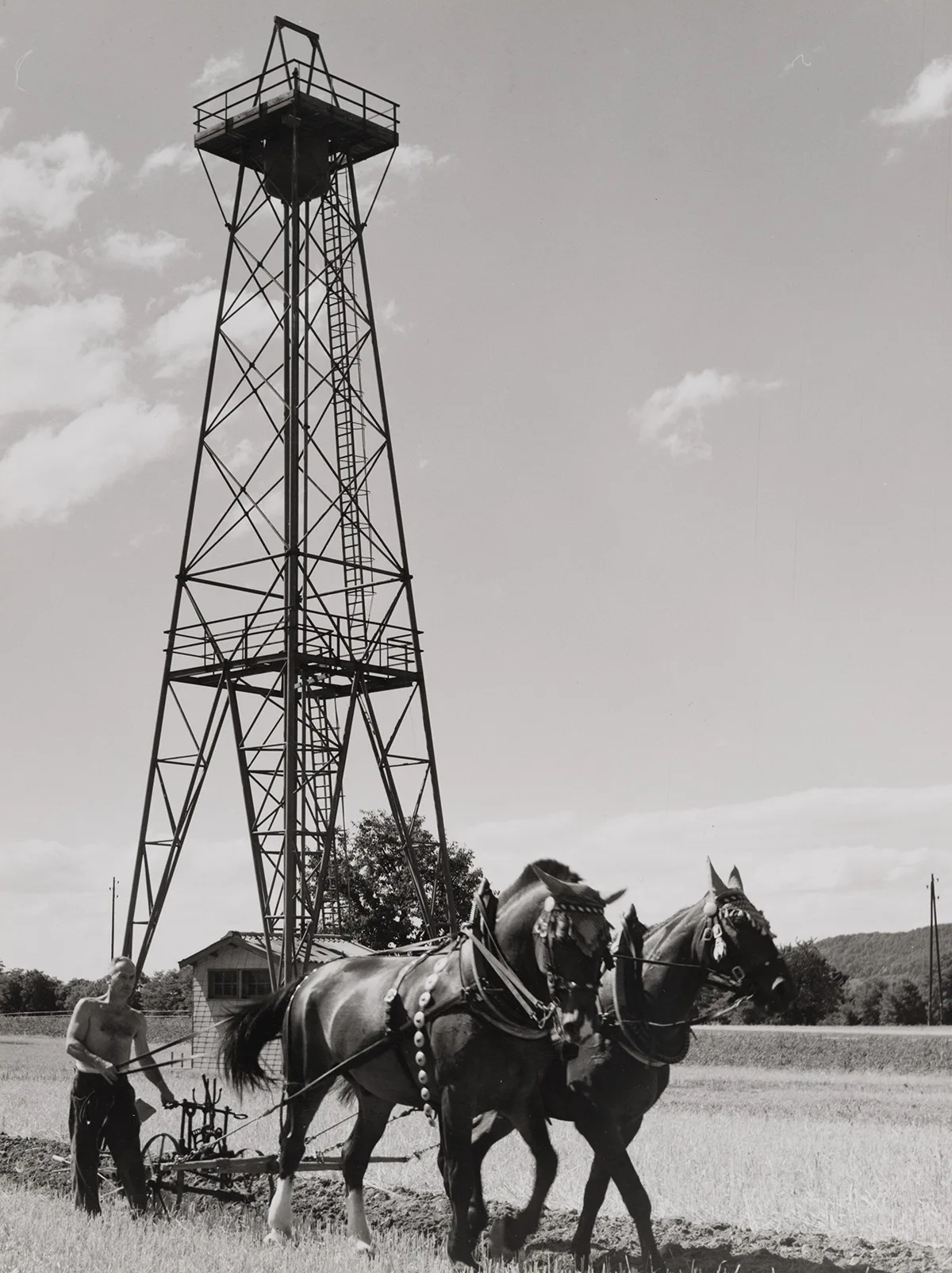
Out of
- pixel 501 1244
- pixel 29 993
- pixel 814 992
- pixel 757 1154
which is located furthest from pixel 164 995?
pixel 501 1244

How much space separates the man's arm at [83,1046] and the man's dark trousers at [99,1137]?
0.38ft

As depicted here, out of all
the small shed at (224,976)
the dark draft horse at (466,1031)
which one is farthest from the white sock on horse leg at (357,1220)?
the small shed at (224,976)

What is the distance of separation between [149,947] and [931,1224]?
51.8ft

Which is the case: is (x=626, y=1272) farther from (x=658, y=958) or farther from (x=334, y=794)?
(x=334, y=794)

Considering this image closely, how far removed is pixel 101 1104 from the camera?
37.9 ft

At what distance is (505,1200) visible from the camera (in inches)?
488

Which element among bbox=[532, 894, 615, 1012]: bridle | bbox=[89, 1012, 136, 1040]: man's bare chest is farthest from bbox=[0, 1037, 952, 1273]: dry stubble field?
bbox=[532, 894, 615, 1012]: bridle

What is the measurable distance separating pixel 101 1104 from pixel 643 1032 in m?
4.05

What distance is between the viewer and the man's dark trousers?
11.5m

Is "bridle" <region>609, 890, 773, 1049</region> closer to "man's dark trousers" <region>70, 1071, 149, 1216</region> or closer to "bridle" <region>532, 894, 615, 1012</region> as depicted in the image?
"bridle" <region>532, 894, 615, 1012</region>

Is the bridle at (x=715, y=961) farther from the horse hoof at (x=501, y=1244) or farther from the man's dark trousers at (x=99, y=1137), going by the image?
the man's dark trousers at (x=99, y=1137)

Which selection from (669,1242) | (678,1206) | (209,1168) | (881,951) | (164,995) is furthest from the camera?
(881,951)

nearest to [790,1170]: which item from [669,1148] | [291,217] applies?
[669,1148]

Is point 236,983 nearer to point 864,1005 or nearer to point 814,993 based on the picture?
point 814,993
